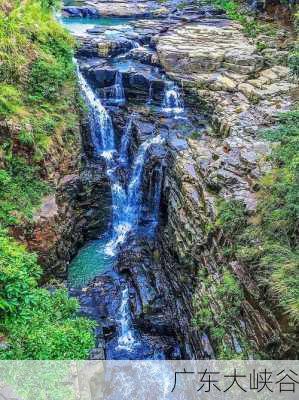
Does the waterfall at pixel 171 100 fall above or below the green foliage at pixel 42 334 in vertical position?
above

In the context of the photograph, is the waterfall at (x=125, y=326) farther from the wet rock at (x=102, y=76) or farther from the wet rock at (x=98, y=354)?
the wet rock at (x=102, y=76)

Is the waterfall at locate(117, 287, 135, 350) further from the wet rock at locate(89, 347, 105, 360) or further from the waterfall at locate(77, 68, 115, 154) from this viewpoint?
the waterfall at locate(77, 68, 115, 154)

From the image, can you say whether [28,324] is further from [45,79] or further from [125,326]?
[45,79]

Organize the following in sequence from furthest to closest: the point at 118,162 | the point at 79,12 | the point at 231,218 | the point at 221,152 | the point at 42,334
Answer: the point at 79,12 < the point at 118,162 < the point at 221,152 < the point at 231,218 < the point at 42,334

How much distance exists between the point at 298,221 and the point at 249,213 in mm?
1639

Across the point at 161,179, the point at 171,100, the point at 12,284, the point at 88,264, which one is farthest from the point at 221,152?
the point at 12,284

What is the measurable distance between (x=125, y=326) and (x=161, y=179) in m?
5.18

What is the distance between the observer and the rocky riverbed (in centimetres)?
1116

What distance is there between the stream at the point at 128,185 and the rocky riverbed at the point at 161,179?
4 centimetres

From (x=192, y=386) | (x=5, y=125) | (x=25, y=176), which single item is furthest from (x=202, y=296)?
(x=5, y=125)

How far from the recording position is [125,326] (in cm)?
1185

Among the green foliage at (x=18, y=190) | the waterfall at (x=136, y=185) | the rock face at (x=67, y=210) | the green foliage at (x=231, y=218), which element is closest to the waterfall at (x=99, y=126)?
the rock face at (x=67, y=210)

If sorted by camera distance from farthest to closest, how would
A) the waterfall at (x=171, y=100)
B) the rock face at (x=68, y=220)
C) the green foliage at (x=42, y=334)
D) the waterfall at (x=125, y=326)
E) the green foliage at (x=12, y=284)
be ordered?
the waterfall at (x=171, y=100) → the rock face at (x=68, y=220) → the waterfall at (x=125, y=326) → the green foliage at (x=12, y=284) → the green foliage at (x=42, y=334)

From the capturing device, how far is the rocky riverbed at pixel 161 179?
11.2 m
